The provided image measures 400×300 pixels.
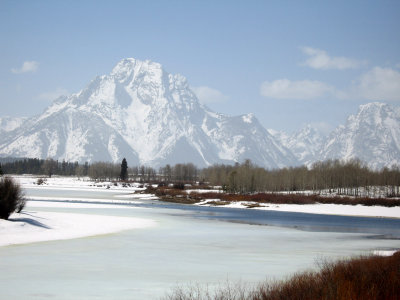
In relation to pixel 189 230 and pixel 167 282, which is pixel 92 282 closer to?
pixel 167 282

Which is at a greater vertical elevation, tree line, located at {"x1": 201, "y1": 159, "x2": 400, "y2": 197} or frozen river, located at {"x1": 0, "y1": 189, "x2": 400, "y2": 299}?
tree line, located at {"x1": 201, "y1": 159, "x2": 400, "y2": 197}

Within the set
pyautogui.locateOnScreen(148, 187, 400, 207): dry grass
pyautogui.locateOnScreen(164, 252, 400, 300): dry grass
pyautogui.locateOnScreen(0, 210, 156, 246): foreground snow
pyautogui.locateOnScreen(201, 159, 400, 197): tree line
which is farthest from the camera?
pyautogui.locateOnScreen(201, 159, 400, 197): tree line

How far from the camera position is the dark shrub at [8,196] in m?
30.3

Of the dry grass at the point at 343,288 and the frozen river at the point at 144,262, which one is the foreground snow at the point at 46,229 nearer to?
the frozen river at the point at 144,262

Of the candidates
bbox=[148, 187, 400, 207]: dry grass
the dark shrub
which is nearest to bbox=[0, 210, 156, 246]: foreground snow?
the dark shrub

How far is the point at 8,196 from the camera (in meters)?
30.6

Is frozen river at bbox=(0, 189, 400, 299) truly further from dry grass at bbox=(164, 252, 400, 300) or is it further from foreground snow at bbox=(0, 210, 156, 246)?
dry grass at bbox=(164, 252, 400, 300)

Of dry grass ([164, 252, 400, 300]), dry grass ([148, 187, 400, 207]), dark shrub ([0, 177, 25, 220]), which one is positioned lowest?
dry grass ([148, 187, 400, 207])

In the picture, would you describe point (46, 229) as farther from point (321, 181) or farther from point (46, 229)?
point (321, 181)

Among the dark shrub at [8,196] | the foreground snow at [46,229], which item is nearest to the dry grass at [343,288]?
the foreground snow at [46,229]

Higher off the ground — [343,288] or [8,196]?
[8,196]

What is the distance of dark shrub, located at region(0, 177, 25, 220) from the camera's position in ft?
99.5

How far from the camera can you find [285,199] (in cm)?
9812

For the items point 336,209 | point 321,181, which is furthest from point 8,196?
point 321,181
